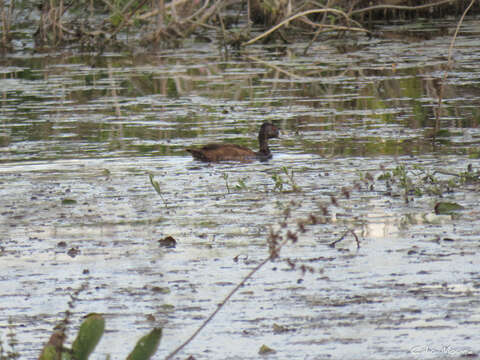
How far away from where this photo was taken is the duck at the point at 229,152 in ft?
35.9

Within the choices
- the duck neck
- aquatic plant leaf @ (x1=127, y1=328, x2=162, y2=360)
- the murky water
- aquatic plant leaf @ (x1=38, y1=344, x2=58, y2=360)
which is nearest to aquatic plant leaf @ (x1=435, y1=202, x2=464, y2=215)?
the murky water

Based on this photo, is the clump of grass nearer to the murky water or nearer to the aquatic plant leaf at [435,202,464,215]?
the murky water

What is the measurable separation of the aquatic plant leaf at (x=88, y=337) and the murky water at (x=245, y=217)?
0.84 meters

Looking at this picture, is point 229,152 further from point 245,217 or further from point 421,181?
point 245,217

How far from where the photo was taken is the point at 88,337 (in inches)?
152

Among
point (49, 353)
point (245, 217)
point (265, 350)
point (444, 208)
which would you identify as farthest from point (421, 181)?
point (49, 353)

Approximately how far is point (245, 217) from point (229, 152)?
2.71 m

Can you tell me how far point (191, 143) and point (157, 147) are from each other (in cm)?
46

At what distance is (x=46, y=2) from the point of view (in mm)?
24016

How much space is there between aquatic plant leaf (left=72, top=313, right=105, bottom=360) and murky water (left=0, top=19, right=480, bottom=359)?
0.84 metres

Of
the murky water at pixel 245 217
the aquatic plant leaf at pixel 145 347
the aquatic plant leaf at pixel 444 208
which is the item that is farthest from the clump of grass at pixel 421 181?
the aquatic plant leaf at pixel 145 347

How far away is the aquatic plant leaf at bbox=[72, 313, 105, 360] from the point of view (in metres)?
3.84

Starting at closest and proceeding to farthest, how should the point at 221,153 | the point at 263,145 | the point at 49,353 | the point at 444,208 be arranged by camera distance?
1. the point at 49,353
2. the point at 444,208
3. the point at 221,153
4. the point at 263,145

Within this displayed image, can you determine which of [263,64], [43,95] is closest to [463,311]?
[43,95]
